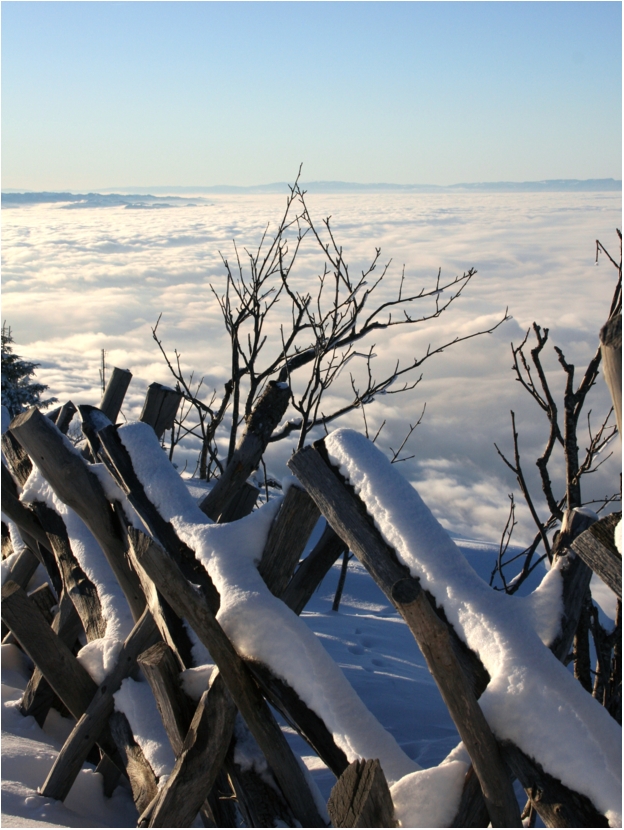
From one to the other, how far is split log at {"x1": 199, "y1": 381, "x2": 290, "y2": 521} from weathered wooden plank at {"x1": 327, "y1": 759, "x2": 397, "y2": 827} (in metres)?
1.66

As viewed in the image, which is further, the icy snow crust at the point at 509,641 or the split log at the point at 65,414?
the split log at the point at 65,414

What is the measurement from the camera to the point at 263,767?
185cm

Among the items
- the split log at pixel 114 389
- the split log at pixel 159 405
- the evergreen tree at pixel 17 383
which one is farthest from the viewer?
the evergreen tree at pixel 17 383

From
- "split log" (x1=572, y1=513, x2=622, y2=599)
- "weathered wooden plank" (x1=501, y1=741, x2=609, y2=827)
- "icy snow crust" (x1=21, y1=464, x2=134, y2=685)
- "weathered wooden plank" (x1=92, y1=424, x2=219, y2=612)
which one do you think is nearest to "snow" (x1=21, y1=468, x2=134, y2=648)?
"icy snow crust" (x1=21, y1=464, x2=134, y2=685)

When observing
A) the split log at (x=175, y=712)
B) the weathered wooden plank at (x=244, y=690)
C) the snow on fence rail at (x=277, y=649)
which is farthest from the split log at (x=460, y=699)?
the split log at (x=175, y=712)

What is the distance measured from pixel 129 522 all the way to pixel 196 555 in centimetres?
60

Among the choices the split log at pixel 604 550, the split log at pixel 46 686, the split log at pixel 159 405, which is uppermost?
the split log at pixel 604 550

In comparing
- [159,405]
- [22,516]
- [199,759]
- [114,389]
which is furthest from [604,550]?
[114,389]

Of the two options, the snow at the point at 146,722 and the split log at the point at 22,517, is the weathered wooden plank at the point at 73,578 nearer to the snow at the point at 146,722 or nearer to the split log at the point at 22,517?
the split log at the point at 22,517

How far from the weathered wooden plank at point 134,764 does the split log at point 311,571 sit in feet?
2.41

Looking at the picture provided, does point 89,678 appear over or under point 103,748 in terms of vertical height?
over

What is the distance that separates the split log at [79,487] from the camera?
8.55 ft

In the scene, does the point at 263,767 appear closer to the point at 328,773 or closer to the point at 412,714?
the point at 328,773

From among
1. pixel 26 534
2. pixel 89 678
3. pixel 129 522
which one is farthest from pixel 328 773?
pixel 26 534
